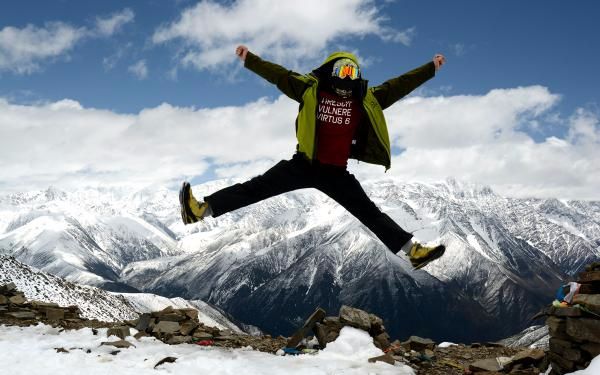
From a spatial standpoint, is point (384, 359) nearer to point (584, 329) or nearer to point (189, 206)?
point (584, 329)

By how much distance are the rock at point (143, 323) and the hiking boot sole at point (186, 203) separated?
7279mm

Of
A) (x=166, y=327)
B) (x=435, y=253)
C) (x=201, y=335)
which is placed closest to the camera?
(x=435, y=253)

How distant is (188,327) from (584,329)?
10.7 meters

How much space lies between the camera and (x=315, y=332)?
1345 centimetres

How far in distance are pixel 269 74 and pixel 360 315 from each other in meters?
7.18

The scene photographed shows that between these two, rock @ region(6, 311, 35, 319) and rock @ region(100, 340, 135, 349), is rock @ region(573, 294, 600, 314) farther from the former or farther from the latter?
rock @ region(6, 311, 35, 319)

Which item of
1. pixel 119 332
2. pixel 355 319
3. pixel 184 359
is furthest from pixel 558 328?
pixel 119 332

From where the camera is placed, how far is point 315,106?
31.3 ft

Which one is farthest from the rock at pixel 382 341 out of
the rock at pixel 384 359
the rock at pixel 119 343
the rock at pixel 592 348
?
the rock at pixel 119 343

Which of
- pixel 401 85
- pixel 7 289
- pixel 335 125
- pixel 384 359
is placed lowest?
pixel 384 359

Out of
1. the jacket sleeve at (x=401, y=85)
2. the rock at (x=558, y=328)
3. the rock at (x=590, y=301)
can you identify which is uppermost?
the jacket sleeve at (x=401, y=85)

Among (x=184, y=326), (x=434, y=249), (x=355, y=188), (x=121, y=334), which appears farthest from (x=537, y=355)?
(x=121, y=334)

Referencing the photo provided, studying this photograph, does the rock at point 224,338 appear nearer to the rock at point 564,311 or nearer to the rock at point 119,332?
the rock at point 119,332

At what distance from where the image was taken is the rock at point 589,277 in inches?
412
